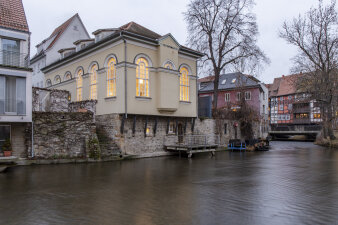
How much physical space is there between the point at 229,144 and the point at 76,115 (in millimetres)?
15132

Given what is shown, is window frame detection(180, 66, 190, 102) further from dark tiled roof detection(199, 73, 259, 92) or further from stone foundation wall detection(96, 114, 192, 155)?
dark tiled roof detection(199, 73, 259, 92)

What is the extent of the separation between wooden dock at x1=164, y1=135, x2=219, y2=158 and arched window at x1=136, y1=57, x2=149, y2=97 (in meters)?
4.16

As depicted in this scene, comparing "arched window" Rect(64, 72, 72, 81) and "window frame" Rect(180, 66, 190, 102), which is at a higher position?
"arched window" Rect(64, 72, 72, 81)

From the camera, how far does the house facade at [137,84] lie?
17.7 metres

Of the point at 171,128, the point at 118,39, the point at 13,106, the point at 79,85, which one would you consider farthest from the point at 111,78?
the point at 13,106

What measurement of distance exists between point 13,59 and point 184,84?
11.7 metres

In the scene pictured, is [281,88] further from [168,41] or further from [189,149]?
[189,149]

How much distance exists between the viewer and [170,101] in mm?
19297

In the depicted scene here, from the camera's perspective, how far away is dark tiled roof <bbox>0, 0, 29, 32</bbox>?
15266 mm

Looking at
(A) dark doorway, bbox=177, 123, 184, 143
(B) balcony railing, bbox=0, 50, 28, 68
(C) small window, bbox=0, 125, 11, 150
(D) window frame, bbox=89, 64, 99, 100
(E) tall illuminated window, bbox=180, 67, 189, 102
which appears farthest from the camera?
(A) dark doorway, bbox=177, 123, 184, 143

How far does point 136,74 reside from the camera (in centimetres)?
1831

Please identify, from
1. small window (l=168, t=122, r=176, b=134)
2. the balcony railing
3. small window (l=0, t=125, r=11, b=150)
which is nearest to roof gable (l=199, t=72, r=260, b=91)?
small window (l=168, t=122, r=176, b=134)

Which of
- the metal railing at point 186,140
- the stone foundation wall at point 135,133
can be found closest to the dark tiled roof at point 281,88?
the metal railing at point 186,140

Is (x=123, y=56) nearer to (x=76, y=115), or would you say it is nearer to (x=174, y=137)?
(x=76, y=115)
